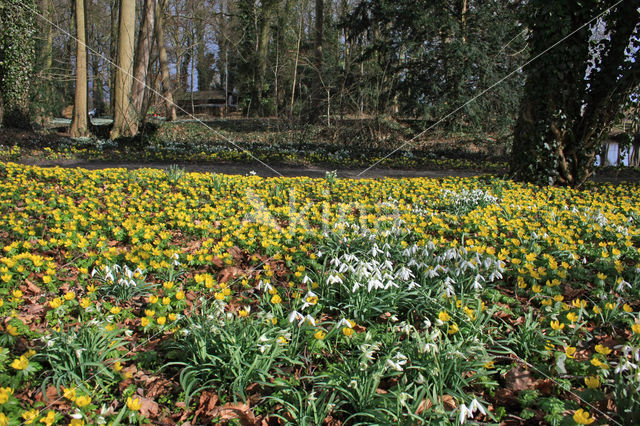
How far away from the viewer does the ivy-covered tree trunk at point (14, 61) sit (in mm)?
12648

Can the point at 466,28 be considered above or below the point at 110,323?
above

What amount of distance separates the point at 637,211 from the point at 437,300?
12.2 ft

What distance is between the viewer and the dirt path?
853cm

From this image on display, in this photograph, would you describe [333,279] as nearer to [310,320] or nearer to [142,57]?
[310,320]

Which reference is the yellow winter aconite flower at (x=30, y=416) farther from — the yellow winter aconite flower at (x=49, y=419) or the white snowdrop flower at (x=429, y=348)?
the white snowdrop flower at (x=429, y=348)

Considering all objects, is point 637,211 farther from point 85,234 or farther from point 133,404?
point 85,234

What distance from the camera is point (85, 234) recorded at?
12.3 ft

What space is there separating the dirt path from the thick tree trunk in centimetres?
650

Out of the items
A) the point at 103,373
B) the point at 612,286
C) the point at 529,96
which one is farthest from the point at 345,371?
the point at 529,96

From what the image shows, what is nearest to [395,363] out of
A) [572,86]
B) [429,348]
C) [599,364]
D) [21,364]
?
[429,348]

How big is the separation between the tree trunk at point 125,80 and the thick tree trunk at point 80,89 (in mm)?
2618

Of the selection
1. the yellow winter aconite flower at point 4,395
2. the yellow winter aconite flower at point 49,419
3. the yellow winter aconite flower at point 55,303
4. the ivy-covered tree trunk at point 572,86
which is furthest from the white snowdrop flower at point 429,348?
the ivy-covered tree trunk at point 572,86

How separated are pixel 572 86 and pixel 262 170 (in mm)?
6047

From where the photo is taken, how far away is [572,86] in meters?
6.43
